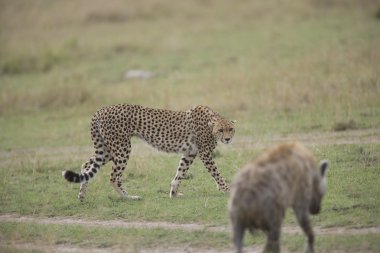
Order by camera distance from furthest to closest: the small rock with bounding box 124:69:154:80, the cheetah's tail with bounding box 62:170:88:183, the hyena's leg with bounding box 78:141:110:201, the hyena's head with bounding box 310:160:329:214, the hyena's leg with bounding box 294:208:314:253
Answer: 1. the small rock with bounding box 124:69:154:80
2. the hyena's leg with bounding box 78:141:110:201
3. the cheetah's tail with bounding box 62:170:88:183
4. the hyena's head with bounding box 310:160:329:214
5. the hyena's leg with bounding box 294:208:314:253

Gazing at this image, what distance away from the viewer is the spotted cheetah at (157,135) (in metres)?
10.8

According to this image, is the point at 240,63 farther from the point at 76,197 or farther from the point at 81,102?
the point at 76,197

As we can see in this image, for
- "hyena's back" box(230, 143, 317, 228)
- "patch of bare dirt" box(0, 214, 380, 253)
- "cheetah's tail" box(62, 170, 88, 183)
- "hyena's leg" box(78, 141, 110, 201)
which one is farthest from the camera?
"hyena's leg" box(78, 141, 110, 201)

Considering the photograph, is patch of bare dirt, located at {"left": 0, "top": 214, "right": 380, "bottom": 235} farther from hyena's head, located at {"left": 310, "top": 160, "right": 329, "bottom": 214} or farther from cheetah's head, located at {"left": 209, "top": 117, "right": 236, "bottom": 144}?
cheetah's head, located at {"left": 209, "top": 117, "right": 236, "bottom": 144}

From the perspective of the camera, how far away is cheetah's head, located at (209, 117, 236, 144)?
10773 millimetres

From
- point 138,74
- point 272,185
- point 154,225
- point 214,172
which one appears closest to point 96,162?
point 214,172

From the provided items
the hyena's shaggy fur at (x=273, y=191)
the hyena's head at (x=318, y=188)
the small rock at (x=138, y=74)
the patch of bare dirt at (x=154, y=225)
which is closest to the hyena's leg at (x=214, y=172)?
the patch of bare dirt at (x=154, y=225)

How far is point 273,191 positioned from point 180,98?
1162 centimetres

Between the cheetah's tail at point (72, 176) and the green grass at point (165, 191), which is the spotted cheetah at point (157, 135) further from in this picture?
the cheetah's tail at point (72, 176)

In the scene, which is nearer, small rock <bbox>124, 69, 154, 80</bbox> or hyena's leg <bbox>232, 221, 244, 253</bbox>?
hyena's leg <bbox>232, 221, 244, 253</bbox>

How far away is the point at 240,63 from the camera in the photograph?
22.2 m

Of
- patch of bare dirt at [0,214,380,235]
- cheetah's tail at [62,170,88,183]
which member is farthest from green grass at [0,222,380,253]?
cheetah's tail at [62,170,88,183]

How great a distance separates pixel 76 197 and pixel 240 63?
11.9 metres

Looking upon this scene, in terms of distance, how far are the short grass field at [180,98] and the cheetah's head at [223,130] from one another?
79 centimetres
